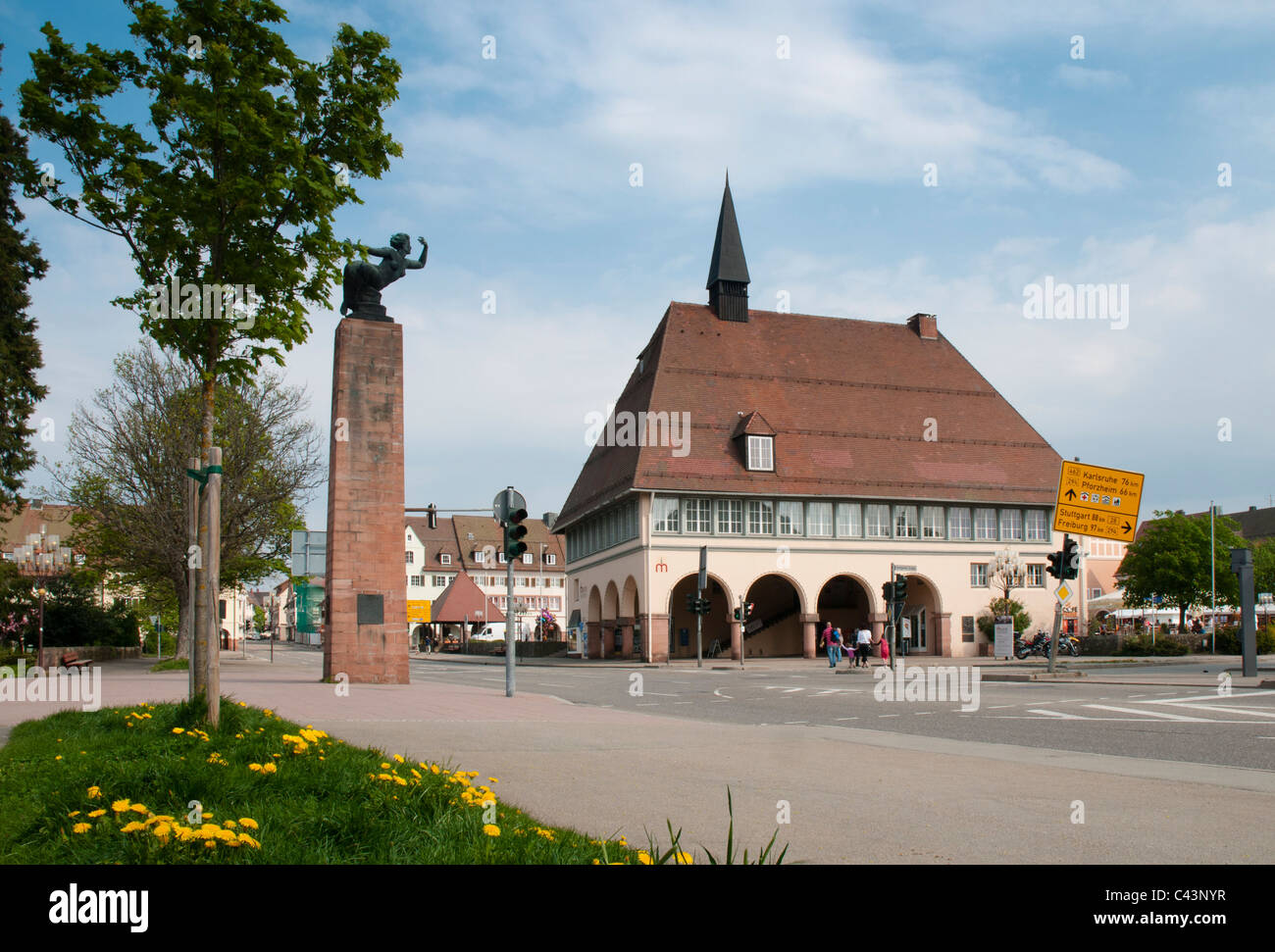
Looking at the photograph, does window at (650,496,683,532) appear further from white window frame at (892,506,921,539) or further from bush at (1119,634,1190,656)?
bush at (1119,634,1190,656)

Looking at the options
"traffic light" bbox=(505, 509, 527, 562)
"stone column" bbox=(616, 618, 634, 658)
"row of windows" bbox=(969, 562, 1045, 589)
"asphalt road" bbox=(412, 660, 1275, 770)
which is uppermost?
"traffic light" bbox=(505, 509, 527, 562)

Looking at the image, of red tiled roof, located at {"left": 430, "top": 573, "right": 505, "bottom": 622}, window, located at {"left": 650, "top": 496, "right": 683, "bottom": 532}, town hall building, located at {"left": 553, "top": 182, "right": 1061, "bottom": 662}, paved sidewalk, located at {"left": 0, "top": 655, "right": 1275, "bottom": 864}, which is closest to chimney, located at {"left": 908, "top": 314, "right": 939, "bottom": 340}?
town hall building, located at {"left": 553, "top": 182, "right": 1061, "bottom": 662}

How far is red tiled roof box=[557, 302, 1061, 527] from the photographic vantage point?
5588 centimetres

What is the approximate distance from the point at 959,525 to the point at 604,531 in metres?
18.5

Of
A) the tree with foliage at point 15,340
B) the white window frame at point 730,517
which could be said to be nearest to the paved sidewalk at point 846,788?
the tree with foliage at point 15,340

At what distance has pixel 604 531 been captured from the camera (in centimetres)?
6116

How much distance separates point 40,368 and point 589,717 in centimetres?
3307

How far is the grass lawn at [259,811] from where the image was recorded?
15.0 feet

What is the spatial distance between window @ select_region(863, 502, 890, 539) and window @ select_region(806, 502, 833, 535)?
1989mm

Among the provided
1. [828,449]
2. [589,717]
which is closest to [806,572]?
[828,449]

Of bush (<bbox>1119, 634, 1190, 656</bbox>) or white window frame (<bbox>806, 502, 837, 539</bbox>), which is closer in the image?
bush (<bbox>1119, 634, 1190, 656</bbox>)

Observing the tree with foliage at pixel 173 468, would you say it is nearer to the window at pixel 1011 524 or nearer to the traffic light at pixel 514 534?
the traffic light at pixel 514 534

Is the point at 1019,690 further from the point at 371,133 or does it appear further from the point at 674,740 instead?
the point at 371,133

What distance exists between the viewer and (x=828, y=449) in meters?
57.8
